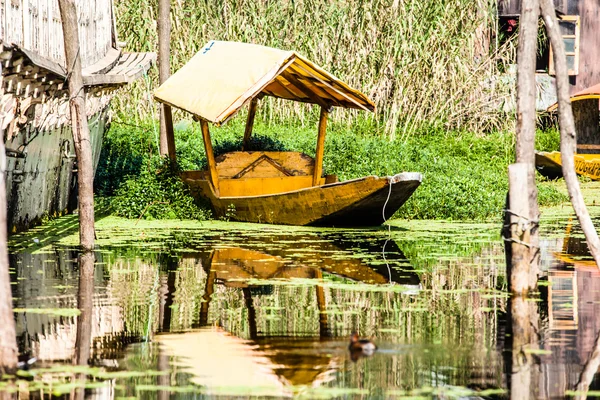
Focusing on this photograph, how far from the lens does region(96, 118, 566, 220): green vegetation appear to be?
16062 millimetres

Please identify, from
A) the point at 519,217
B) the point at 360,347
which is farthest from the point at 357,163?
the point at 360,347

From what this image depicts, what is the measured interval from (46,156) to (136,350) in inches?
306

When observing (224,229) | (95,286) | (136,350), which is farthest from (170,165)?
(136,350)

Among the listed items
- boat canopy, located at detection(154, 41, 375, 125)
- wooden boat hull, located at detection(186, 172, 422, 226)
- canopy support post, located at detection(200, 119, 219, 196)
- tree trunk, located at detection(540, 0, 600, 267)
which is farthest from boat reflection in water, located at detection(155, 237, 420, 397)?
canopy support post, located at detection(200, 119, 219, 196)

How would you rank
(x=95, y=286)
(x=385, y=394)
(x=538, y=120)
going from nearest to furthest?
(x=385, y=394) < (x=95, y=286) < (x=538, y=120)

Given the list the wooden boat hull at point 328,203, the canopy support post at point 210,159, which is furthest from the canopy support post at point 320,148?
the canopy support post at point 210,159

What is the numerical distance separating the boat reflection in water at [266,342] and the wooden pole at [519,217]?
111cm

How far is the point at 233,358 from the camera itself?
687 centimetres

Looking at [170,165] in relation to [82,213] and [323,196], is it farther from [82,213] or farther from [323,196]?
[82,213]

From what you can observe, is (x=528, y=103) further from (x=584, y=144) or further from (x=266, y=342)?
(x=584, y=144)

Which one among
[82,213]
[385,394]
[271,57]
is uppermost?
[271,57]

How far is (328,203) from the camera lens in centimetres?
1430

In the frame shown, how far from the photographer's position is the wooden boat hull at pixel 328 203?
13.8 metres

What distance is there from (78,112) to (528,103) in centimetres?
491
